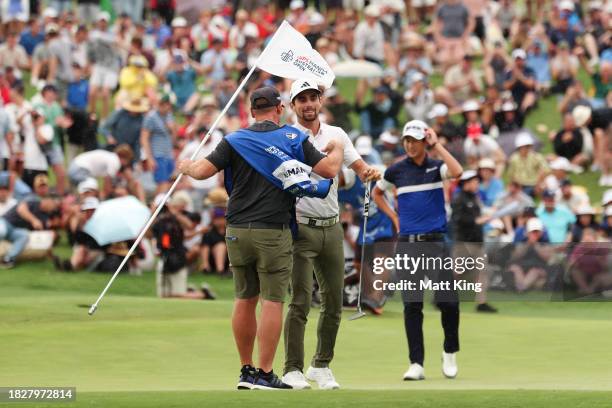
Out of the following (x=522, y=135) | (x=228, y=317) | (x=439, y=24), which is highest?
(x=439, y=24)

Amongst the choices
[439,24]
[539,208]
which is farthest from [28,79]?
[539,208]

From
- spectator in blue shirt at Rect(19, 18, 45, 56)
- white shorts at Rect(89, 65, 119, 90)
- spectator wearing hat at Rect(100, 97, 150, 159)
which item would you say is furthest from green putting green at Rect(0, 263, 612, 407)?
spectator in blue shirt at Rect(19, 18, 45, 56)

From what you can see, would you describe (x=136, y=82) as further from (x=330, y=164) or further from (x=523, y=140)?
(x=330, y=164)

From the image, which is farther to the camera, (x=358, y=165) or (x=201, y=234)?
(x=201, y=234)

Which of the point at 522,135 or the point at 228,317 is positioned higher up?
the point at 522,135

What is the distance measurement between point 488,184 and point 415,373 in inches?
474

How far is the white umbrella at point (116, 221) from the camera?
21109 millimetres

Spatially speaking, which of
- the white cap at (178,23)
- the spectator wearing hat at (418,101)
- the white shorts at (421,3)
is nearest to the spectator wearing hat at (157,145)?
the spectator wearing hat at (418,101)

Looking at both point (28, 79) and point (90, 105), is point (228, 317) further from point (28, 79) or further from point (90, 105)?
point (28, 79)

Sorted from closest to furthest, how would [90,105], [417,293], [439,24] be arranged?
[417,293]
[90,105]
[439,24]

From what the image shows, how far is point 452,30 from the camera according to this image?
32125mm

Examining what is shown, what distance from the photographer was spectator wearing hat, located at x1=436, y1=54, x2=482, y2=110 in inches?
1185

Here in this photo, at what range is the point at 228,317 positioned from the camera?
663 inches

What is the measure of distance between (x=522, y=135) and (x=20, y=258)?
29.4 ft
